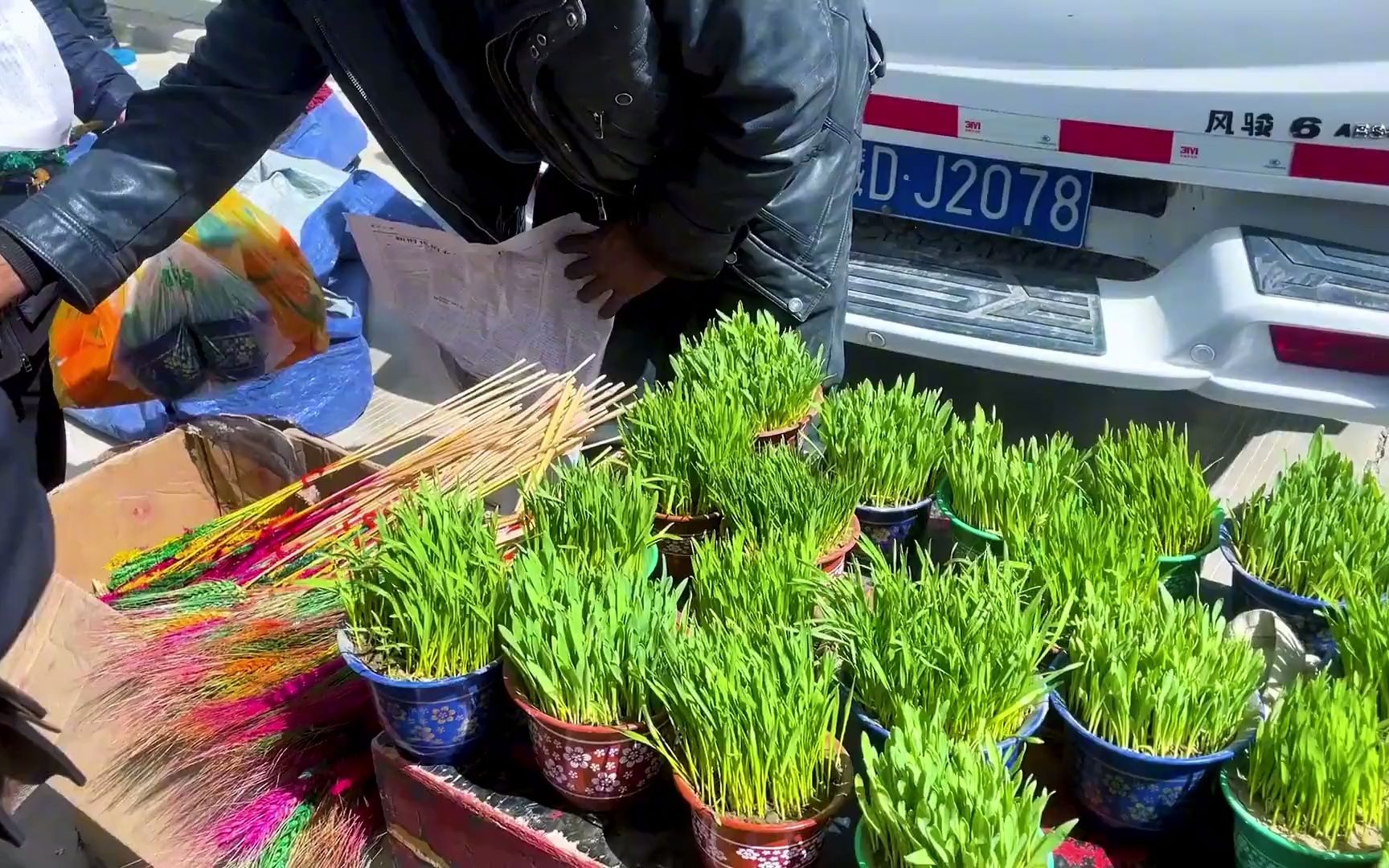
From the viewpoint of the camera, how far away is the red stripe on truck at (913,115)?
8.53 ft

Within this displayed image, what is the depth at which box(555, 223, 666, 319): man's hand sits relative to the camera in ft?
6.63

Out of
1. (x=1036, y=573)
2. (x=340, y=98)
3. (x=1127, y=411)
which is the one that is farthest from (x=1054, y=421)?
(x=340, y=98)

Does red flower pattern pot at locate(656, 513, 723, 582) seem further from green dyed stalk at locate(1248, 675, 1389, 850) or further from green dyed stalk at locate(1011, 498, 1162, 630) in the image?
green dyed stalk at locate(1248, 675, 1389, 850)

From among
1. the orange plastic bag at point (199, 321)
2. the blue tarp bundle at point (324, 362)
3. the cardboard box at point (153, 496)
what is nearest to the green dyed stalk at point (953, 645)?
the cardboard box at point (153, 496)

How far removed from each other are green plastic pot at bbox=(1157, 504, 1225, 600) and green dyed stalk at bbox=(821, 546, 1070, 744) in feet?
0.96

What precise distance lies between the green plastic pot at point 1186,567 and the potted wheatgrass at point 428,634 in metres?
0.89

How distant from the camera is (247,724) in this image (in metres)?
1.56

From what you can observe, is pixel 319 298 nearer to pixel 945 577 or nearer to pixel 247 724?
pixel 247 724

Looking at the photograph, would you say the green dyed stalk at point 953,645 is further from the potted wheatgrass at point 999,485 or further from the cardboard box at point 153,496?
the cardboard box at point 153,496

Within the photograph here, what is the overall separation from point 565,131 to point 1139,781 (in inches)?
53.9

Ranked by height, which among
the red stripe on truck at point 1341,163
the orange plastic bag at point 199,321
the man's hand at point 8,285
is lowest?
the orange plastic bag at point 199,321

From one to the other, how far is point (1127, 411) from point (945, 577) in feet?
7.00

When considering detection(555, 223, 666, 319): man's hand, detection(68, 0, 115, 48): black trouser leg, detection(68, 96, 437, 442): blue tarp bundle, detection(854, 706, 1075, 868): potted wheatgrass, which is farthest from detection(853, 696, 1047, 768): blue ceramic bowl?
detection(68, 0, 115, 48): black trouser leg

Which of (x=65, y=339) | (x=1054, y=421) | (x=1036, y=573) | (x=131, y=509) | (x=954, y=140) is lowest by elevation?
(x=1054, y=421)
